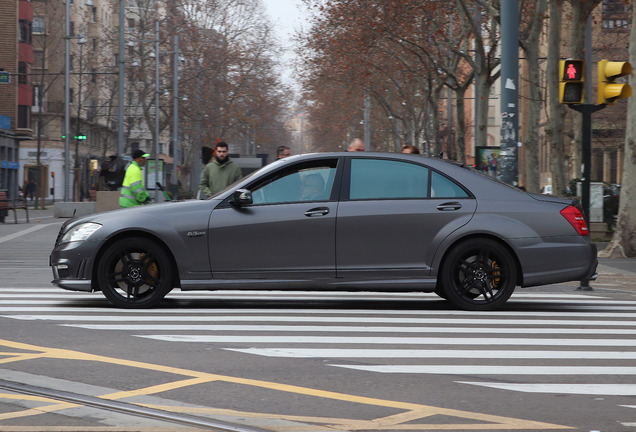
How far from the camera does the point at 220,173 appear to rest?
1562 cm

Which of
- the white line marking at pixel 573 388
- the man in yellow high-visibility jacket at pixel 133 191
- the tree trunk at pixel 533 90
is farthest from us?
the tree trunk at pixel 533 90

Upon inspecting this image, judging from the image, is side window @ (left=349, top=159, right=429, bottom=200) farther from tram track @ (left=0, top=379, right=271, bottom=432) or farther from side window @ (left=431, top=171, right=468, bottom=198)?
tram track @ (left=0, top=379, right=271, bottom=432)

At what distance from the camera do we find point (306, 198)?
10.9 meters

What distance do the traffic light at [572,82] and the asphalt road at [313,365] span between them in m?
3.25

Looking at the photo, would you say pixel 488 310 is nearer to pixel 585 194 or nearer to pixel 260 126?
pixel 585 194

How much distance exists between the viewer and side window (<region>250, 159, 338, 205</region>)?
429 inches

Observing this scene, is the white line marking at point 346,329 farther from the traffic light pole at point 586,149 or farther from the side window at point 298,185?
the traffic light pole at point 586,149

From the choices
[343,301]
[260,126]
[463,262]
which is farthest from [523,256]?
[260,126]

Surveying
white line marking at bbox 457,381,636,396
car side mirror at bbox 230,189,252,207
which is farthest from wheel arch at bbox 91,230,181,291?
white line marking at bbox 457,381,636,396

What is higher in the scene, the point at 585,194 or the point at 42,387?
the point at 585,194

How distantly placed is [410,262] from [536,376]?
11.9ft

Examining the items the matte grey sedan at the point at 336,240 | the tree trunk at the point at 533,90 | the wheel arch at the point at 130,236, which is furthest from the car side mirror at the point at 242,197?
the tree trunk at the point at 533,90

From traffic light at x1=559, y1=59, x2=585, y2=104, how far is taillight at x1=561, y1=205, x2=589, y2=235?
3.59 metres

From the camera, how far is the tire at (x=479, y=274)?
35.4ft
